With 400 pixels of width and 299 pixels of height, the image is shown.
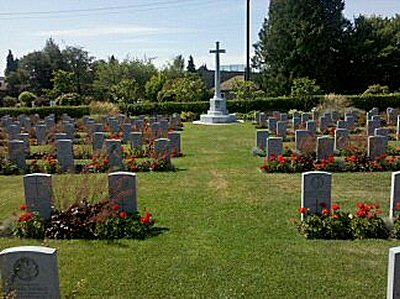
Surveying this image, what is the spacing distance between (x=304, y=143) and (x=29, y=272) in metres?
11.1

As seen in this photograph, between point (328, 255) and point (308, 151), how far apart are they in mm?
7559

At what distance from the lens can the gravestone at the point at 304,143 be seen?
45.7ft

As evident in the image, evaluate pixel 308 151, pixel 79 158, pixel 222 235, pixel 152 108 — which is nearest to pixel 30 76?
pixel 152 108

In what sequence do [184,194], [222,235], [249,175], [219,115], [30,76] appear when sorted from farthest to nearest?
[30,76] → [219,115] → [249,175] → [184,194] → [222,235]

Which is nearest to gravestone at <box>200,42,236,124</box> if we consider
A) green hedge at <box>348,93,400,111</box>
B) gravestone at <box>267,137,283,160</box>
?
green hedge at <box>348,93,400,111</box>

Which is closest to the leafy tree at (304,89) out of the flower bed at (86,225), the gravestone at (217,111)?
the gravestone at (217,111)

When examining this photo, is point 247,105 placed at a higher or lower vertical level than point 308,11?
lower

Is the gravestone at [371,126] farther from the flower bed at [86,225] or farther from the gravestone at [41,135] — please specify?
the gravestone at [41,135]

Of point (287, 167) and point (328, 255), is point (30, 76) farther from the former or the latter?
point (328, 255)

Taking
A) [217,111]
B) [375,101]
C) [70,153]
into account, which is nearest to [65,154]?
[70,153]

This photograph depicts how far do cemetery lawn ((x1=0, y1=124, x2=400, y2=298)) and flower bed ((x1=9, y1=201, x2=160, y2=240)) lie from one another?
258 millimetres

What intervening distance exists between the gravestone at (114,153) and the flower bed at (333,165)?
4.43 meters

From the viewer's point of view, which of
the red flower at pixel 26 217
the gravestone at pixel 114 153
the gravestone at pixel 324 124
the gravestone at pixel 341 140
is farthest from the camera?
the gravestone at pixel 324 124

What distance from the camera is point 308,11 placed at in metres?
45.7
